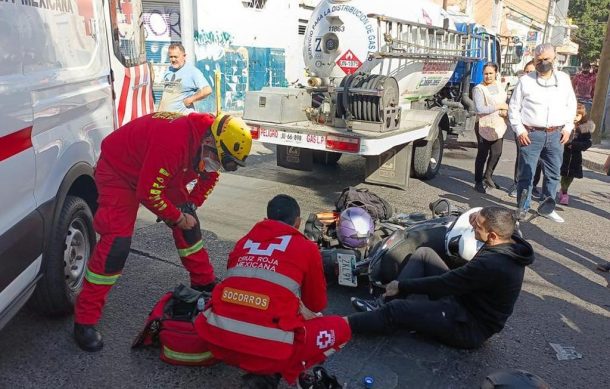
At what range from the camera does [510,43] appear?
1416cm

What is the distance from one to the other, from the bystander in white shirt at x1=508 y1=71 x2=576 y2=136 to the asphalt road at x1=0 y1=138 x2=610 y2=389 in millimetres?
1195

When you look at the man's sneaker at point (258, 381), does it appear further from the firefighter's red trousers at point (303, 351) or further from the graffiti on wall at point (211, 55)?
the graffiti on wall at point (211, 55)

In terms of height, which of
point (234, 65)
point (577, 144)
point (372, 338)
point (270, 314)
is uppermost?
point (234, 65)

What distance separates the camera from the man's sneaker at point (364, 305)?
3569mm

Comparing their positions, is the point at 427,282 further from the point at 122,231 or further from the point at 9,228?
the point at 9,228

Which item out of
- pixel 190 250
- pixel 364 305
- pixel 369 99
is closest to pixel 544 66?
pixel 369 99

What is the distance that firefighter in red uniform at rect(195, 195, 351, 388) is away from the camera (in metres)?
2.49

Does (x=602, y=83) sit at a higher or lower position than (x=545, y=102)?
higher

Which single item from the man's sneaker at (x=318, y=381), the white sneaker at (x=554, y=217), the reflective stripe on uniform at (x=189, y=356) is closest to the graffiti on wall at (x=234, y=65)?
the white sneaker at (x=554, y=217)

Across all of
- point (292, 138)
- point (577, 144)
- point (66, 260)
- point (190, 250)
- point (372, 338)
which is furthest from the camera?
point (577, 144)

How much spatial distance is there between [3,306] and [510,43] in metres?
14.4

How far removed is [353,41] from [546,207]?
330 cm

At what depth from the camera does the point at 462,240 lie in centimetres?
366

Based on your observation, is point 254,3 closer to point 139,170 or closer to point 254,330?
point 139,170
